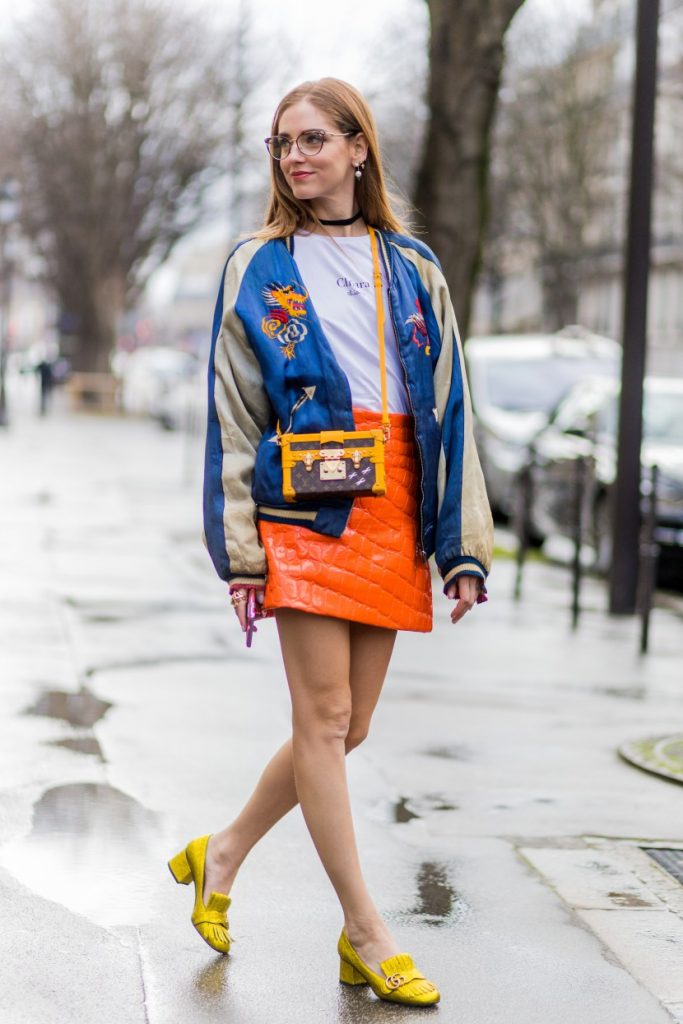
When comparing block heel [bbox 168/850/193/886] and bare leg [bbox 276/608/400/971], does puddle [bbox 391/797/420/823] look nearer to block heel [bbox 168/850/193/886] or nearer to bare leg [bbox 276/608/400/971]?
block heel [bbox 168/850/193/886]

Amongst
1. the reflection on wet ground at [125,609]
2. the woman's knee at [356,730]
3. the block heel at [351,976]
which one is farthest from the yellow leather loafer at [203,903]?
the reflection on wet ground at [125,609]

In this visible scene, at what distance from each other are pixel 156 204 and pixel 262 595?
44621 millimetres

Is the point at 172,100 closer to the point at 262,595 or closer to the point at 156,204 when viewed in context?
the point at 156,204

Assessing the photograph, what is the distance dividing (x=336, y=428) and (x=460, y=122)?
28.4 feet

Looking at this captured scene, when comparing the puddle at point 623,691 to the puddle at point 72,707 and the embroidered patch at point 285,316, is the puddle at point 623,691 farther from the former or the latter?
the embroidered patch at point 285,316

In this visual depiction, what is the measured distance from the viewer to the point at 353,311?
3832mm

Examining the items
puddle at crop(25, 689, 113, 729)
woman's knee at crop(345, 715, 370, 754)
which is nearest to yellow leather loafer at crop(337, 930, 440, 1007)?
woman's knee at crop(345, 715, 370, 754)

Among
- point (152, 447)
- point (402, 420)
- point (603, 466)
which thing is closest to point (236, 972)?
point (402, 420)

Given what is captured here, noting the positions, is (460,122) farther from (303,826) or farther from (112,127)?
(112,127)

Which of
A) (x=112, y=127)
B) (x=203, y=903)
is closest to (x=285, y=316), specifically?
(x=203, y=903)

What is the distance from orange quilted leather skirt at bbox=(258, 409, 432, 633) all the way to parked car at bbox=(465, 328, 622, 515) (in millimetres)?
11127

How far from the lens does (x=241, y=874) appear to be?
470 centimetres

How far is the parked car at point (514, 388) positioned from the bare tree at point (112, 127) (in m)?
25.1

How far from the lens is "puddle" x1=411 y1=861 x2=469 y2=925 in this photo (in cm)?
440
